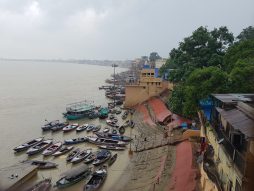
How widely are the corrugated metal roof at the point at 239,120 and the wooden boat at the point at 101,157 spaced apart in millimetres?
8526

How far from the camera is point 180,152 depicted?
1207 cm

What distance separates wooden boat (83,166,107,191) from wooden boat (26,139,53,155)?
4746mm

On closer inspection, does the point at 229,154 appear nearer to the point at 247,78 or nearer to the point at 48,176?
the point at 247,78

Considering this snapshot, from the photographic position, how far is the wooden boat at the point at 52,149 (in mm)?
14990

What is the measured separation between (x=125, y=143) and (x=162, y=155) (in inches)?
152

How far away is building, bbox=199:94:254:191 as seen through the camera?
4.54 meters

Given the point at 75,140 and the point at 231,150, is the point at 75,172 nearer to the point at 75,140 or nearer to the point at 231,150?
the point at 75,140

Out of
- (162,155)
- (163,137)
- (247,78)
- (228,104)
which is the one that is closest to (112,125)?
(163,137)

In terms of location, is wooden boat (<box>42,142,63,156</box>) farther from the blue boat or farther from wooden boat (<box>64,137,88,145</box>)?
the blue boat

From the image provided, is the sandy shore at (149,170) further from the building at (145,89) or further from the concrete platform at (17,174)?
the building at (145,89)

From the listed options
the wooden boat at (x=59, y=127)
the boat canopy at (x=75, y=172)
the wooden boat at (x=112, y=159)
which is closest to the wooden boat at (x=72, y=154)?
the boat canopy at (x=75, y=172)

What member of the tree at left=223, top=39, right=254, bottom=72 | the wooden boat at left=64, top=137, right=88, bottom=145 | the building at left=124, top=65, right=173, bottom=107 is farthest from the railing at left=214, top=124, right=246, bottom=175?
the building at left=124, top=65, right=173, bottom=107

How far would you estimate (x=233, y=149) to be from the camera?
562cm

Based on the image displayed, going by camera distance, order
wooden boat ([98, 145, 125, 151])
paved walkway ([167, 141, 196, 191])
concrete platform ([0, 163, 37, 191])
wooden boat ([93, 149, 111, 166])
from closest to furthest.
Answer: paved walkway ([167, 141, 196, 191]), concrete platform ([0, 163, 37, 191]), wooden boat ([93, 149, 111, 166]), wooden boat ([98, 145, 125, 151])
